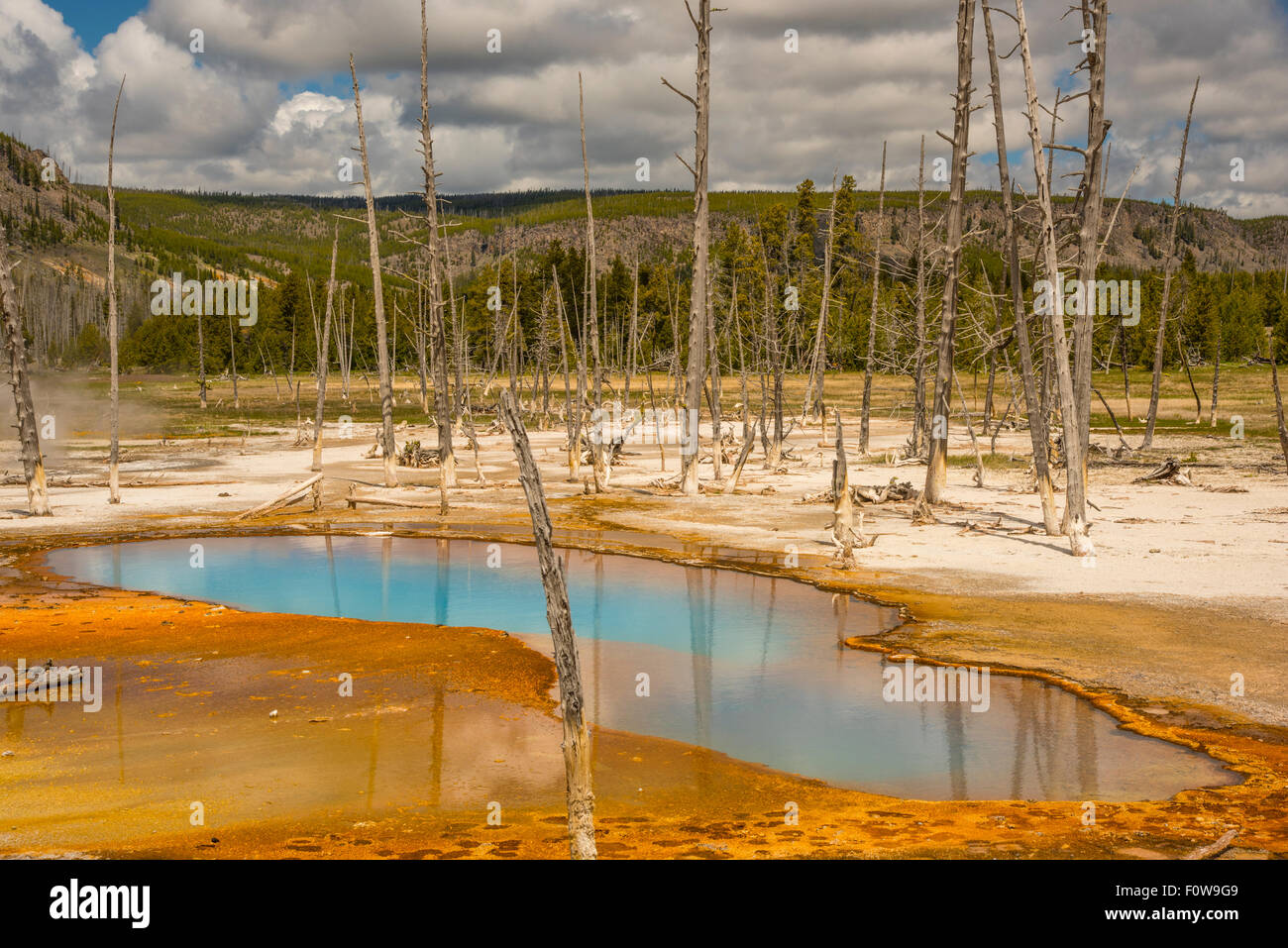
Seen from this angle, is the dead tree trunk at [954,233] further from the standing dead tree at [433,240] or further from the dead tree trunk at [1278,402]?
the standing dead tree at [433,240]

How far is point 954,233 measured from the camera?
21562 mm

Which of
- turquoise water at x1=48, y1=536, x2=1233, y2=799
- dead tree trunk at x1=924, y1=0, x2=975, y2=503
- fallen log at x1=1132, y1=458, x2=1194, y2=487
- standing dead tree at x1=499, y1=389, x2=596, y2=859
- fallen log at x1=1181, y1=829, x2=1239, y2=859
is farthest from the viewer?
fallen log at x1=1132, y1=458, x2=1194, y2=487

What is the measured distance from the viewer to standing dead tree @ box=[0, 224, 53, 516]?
20453mm

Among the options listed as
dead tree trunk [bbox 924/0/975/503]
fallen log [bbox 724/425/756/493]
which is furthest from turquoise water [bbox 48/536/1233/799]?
fallen log [bbox 724/425/756/493]

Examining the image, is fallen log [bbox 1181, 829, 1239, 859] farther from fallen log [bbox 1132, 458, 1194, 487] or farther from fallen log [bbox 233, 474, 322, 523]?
fallen log [bbox 1132, 458, 1194, 487]

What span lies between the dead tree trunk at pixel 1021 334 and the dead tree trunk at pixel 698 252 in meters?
6.48

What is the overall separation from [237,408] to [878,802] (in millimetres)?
65511

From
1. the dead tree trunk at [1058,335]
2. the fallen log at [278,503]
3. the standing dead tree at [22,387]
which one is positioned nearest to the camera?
the dead tree trunk at [1058,335]

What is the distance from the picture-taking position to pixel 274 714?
983 centimetres

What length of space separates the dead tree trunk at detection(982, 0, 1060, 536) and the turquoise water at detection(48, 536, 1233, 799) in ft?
A: 17.7

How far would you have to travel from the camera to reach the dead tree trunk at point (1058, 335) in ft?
Result: 53.2

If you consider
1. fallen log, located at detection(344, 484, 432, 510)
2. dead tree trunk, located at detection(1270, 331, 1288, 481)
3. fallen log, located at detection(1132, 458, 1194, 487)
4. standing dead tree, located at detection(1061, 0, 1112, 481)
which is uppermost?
standing dead tree, located at detection(1061, 0, 1112, 481)

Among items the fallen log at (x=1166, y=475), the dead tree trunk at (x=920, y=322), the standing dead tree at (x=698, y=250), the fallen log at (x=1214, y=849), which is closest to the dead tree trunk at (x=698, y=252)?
the standing dead tree at (x=698, y=250)
